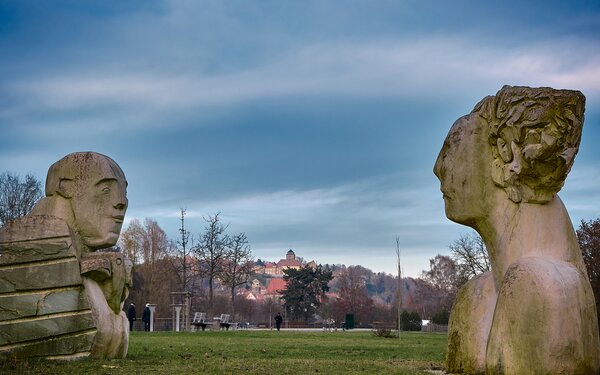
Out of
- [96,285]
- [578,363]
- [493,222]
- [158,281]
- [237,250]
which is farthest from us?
[158,281]

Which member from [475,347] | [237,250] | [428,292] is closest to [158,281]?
[237,250]

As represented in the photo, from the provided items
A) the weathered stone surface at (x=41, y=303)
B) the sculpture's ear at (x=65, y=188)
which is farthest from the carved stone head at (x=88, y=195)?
the weathered stone surface at (x=41, y=303)

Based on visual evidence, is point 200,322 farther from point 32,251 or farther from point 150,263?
point 32,251

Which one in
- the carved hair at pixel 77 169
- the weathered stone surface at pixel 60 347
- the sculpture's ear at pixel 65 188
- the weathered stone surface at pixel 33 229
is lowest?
the weathered stone surface at pixel 60 347

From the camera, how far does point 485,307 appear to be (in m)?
8.38

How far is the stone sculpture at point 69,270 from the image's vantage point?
1151cm

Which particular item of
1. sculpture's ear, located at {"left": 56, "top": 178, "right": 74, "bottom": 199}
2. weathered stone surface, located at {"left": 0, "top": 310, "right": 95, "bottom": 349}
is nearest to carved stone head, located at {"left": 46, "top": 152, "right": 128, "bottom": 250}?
sculpture's ear, located at {"left": 56, "top": 178, "right": 74, "bottom": 199}

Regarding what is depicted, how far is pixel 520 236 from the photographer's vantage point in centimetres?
787

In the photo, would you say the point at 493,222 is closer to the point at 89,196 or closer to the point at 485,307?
the point at 485,307

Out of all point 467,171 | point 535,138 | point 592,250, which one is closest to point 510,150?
point 535,138

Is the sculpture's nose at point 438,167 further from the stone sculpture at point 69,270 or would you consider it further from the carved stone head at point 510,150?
the stone sculpture at point 69,270

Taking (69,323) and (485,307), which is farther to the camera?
(69,323)

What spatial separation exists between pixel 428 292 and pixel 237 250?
41.5 meters

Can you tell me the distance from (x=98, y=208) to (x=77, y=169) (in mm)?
792
